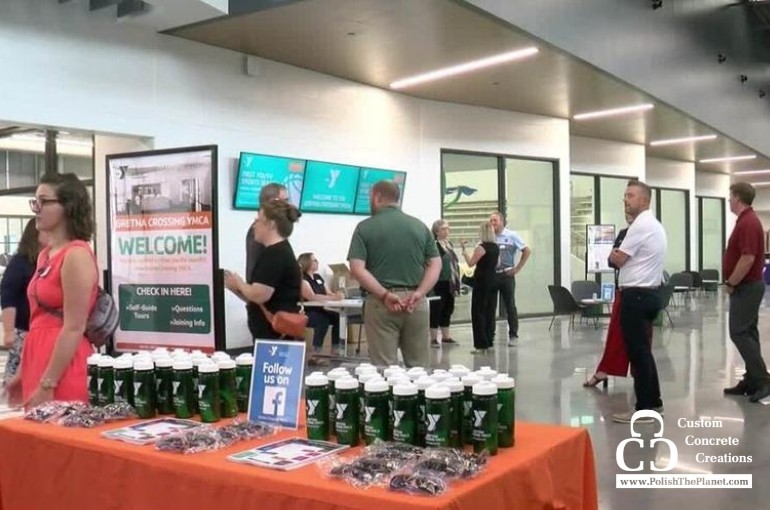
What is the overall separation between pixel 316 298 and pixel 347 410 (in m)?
5.84

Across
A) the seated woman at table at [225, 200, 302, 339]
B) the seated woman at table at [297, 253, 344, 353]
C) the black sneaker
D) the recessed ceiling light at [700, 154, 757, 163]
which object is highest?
the recessed ceiling light at [700, 154, 757, 163]

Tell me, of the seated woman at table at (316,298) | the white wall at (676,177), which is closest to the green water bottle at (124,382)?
the seated woman at table at (316,298)

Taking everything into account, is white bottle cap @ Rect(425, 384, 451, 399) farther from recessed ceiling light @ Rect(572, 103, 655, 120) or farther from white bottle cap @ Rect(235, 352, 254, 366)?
recessed ceiling light @ Rect(572, 103, 655, 120)

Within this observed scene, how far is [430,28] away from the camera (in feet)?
22.7

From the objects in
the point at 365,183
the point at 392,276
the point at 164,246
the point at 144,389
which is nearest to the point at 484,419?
the point at 144,389

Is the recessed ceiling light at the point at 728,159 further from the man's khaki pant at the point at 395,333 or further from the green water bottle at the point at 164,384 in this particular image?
the green water bottle at the point at 164,384

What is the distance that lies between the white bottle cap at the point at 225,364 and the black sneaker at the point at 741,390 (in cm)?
477

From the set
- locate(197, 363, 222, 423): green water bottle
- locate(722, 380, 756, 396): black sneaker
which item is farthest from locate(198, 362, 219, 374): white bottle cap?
locate(722, 380, 756, 396): black sneaker

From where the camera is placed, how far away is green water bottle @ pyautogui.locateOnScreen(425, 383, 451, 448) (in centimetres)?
169

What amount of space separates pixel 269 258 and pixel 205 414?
1236 millimetres

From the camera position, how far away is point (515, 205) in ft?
39.8

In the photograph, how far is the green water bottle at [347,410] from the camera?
181cm

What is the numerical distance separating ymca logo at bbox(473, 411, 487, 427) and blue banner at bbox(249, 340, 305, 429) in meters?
0.51

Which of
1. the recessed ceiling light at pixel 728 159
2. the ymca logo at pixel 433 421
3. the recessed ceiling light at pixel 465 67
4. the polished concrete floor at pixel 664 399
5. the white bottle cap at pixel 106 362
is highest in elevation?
the recessed ceiling light at pixel 465 67
